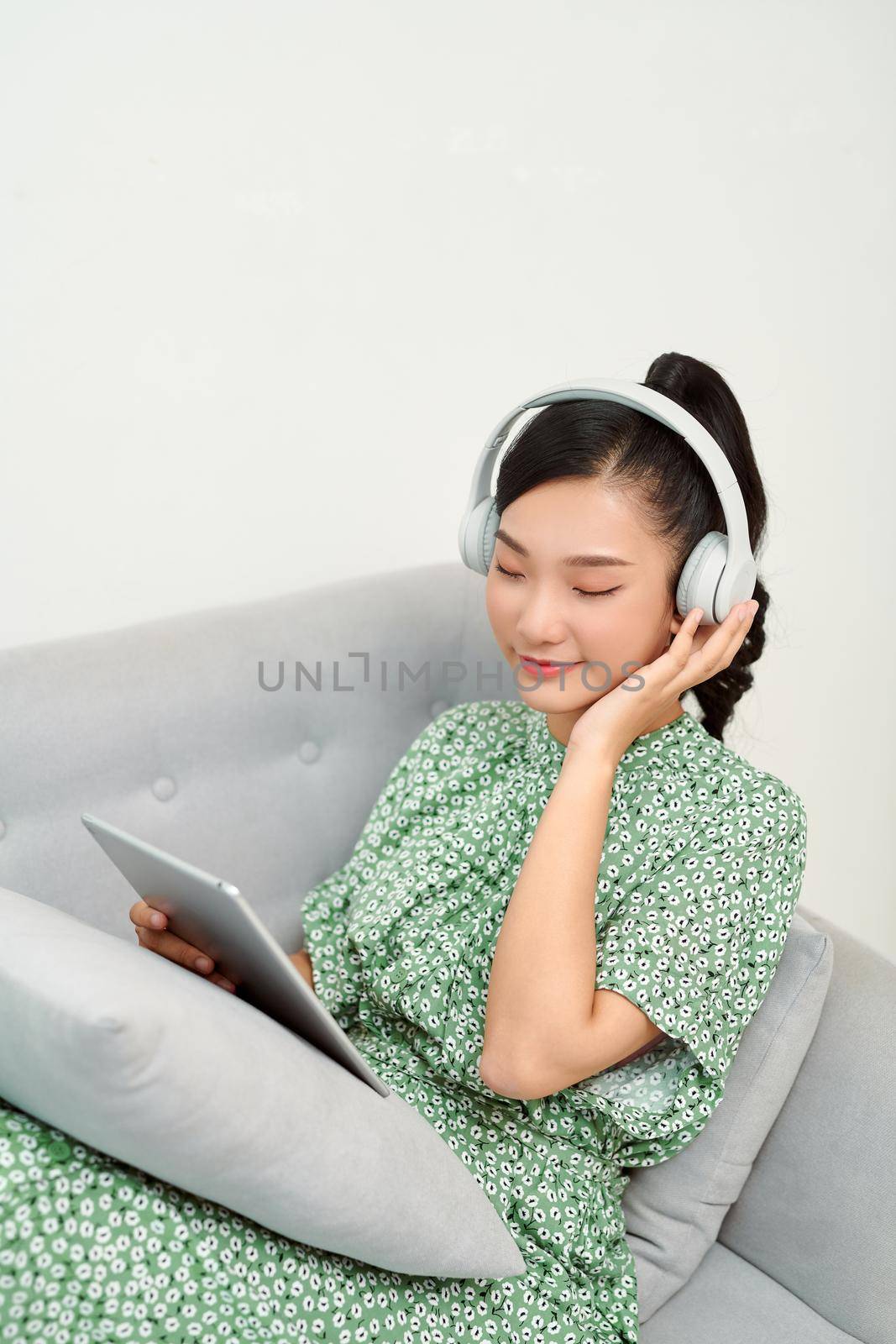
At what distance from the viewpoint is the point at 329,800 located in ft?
5.15

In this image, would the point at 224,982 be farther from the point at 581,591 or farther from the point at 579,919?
the point at 581,591

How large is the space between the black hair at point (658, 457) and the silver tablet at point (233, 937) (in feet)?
1.79

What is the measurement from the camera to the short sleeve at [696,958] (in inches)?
42.5

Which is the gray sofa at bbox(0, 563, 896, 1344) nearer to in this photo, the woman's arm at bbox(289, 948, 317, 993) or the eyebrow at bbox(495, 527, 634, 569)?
the woman's arm at bbox(289, 948, 317, 993)

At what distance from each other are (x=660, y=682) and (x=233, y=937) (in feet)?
1.65


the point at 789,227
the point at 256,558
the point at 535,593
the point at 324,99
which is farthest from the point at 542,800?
the point at 789,227

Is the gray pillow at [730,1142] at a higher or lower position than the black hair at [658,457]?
lower

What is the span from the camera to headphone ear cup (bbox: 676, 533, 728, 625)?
117cm

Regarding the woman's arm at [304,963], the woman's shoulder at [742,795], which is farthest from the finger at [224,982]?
the woman's shoulder at [742,795]

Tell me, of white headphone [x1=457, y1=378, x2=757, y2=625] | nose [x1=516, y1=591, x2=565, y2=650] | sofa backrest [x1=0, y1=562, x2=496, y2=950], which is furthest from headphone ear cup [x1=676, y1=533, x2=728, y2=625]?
sofa backrest [x1=0, y1=562, x2=496, y2=950]

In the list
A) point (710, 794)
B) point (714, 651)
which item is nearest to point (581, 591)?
point (714, 651)

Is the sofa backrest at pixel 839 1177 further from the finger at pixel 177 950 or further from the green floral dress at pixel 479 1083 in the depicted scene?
the finger at pixel 177 950

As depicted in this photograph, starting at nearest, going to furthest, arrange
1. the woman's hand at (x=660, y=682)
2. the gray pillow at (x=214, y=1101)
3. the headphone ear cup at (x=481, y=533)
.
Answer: the gray pillow at (x=214, y=1101) → the woman's hand at (x=660, y=682) → the headphone ear cup at (x=481, y=533)

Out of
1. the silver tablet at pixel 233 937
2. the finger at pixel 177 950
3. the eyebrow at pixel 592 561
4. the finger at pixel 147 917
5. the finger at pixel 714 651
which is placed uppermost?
the eyebrow at pixel 592 561
